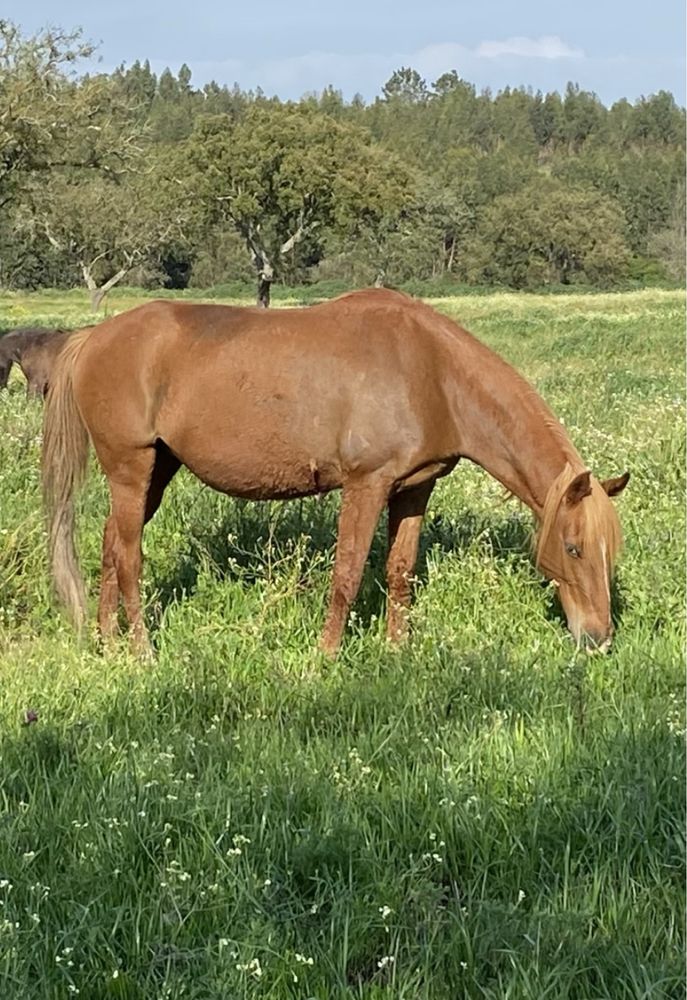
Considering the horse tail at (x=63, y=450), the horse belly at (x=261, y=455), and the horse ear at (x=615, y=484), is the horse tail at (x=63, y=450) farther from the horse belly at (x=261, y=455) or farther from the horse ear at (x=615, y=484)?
the horse ear at (x=615, y=484)

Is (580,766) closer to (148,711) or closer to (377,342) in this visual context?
(148,711)

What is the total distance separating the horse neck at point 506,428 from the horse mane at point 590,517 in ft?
0.58

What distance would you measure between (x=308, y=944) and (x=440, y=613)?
10.3ft

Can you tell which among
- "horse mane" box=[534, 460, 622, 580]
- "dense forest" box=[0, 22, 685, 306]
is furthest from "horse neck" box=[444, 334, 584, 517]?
"dense forest" box=[0, 22, 685, 306]

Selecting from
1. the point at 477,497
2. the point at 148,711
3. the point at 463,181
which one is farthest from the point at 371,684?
the point at 463,181

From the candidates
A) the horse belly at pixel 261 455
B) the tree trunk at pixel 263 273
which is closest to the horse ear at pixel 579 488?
the horse belly at pixel 261 455

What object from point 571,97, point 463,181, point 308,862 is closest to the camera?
point 308,862

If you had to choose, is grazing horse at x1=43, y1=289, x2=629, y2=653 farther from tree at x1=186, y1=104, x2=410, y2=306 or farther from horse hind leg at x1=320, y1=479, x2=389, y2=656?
→ tree at x1=186, y1=104, x2=410, y2=306

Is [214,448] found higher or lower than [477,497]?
higher

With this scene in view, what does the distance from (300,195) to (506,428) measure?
43.5 metres

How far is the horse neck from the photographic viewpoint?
17.0 ft

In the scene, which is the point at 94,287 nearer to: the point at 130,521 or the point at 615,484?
the point at 130,521

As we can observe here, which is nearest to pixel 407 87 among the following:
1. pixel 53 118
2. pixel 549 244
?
pixel 549 244

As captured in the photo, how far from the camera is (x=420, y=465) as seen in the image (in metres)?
5.29
